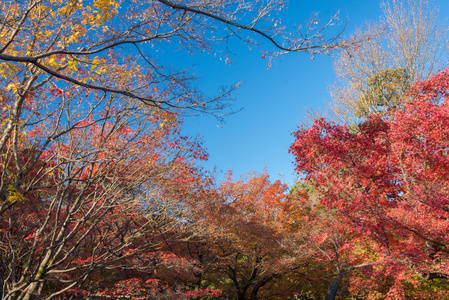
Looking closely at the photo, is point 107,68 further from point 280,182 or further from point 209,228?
point 280,182

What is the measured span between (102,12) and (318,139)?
775 centimetres

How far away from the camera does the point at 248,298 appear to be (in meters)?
15.4

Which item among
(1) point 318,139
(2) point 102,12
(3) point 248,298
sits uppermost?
(1) point 318,139

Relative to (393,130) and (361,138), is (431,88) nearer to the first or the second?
(393,130)

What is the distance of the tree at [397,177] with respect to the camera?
310 inches

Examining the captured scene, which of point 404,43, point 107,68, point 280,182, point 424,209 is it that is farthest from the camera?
point 280,182

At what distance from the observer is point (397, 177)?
28.7 ft

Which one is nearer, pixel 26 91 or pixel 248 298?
pixel 26 91

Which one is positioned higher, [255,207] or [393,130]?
[393,130]

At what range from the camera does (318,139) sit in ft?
33.6

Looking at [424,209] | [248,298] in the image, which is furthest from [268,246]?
[424,209]

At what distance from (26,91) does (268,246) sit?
11088 millimetres

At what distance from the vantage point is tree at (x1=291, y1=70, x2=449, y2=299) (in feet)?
25.8

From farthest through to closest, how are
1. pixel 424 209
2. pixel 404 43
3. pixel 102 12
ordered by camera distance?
pixel 404 43 → pixel 424 209 → pixel 102 12
